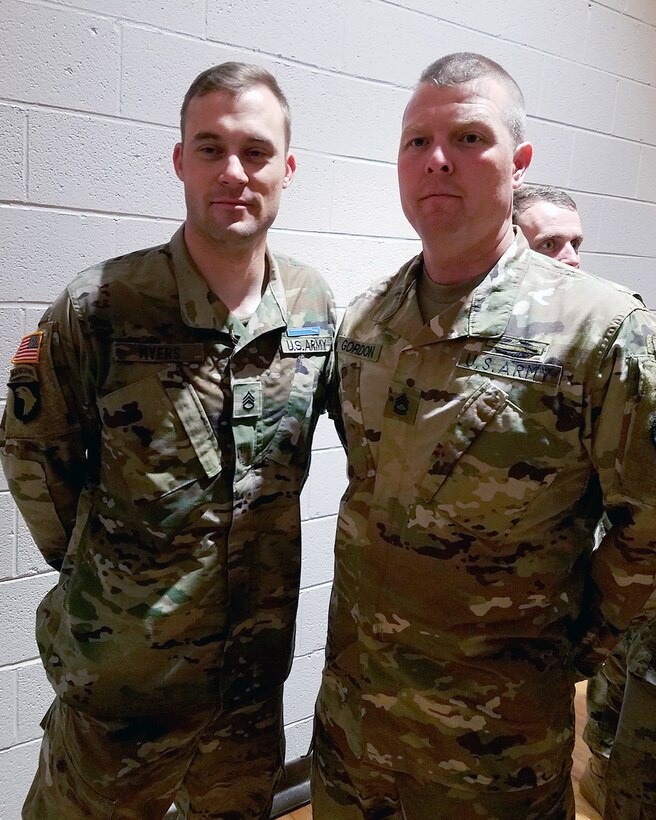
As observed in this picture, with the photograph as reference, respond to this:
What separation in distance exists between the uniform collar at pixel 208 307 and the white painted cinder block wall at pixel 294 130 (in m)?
0.40

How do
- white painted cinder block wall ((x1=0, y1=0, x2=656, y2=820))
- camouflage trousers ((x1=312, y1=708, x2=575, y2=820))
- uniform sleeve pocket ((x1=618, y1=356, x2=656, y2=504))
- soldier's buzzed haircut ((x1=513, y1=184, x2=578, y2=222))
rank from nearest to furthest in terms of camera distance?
uniform sleeve pocket ((x1=618, y1=356, x2=656, y2=504)), camouflage trousers ((x1=312, y1=708, x2=575, y2=820)), white painted cinder block wall ((x1=0, y1=0, x2=656, y2=820)), soldier's buzzed haircut ((x1=513, y1=184, x2=578, y2=222))

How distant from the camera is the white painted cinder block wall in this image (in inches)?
59.5

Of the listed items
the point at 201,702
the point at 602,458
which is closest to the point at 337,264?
the point at 602,458

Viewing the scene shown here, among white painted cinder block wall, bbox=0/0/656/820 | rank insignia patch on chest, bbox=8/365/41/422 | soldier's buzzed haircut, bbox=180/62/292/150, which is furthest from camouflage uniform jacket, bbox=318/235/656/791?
white painted cinder block wall, bbox=0/0/656/820

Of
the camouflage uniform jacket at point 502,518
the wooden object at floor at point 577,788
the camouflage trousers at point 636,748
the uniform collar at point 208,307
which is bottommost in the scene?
the wooden object at floor at point 577,788

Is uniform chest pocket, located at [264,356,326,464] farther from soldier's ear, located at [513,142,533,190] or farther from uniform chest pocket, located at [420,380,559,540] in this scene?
soldier's ear, located at [513,142,533,190]

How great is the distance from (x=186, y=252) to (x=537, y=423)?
69 centimetres

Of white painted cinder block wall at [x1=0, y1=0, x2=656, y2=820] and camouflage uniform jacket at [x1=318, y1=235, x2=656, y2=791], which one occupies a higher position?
white painted cinder block wall at [x1=0, y1=0, x2=656, y2=820]

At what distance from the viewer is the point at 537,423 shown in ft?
3.81

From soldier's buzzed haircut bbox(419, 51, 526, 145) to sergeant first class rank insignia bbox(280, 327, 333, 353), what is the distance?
49 centimetres

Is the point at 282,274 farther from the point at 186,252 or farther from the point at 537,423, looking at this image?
the point at 537,423

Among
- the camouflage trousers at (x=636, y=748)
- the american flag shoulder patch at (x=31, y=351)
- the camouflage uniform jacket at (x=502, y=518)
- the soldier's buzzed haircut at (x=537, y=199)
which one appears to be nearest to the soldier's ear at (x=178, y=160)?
the american flag shoulder patch at (x=31, y=351)

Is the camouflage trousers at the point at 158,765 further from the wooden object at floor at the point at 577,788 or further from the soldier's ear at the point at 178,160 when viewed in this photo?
the soldier's ear at the point at 178,160

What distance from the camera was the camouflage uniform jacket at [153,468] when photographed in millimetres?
1252
